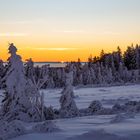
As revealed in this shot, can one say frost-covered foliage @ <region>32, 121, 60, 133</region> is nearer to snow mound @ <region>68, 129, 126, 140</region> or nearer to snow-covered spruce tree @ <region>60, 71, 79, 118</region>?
snow mound @ <region>68, 129, 126, 140</region>

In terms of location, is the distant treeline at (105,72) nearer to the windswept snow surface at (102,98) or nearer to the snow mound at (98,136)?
the windswept snow surface at (102,98)

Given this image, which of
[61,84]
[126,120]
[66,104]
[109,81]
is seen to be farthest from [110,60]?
[126,120]

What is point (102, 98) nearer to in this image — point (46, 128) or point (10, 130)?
point (46, 128)

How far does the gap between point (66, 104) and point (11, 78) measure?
5.74 m

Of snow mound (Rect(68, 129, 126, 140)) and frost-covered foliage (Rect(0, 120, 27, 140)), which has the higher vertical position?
frost-covered foliage (Rect(0, 120, 27, 140))

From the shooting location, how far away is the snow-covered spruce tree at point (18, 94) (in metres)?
19.8

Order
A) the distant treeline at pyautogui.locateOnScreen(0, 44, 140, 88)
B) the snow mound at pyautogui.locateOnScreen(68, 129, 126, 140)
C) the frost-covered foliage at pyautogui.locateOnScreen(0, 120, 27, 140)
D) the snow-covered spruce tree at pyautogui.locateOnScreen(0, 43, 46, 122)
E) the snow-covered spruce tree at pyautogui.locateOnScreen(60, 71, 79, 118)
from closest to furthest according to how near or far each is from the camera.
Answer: the snow mound at pyautogui.locateOnScreen(68, 129, 126, 140)
the frost-covered foliage at pyautogui.locateOnScreen(0, 120, 27, 140)
the snow-covered spruce tree at pyautogui.locateOnScreen(0, 43, 46, 122)
the snow-covered spruce tree at pyautogui.locateOnScreen(60, 71, 79, 118)
the distant treeline at pyautogui.locateOnScreen(0, 44, 140, 88)

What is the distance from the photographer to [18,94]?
20.1 m

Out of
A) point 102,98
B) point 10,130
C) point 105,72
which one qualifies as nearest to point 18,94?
point 10,130

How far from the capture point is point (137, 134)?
34.3 ft

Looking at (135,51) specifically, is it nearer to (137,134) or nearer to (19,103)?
(19,103)

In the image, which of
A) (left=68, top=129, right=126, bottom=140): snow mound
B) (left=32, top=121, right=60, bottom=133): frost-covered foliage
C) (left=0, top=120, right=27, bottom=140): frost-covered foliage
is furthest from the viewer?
(left=32, top=121, right=60, bottom=133): frost-covered foliage

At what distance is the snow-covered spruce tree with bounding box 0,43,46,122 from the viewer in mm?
19844

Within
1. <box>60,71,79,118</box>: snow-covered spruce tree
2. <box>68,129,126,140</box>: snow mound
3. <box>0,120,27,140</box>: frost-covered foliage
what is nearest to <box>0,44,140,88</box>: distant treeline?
<box>60,71,79,118</box>: snow-covered spruce tree
